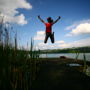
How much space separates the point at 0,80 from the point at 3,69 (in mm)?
166

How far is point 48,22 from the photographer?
11.2m

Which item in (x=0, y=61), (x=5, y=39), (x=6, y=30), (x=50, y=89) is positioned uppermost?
(x=6, y=30)

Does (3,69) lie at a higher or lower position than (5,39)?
lower

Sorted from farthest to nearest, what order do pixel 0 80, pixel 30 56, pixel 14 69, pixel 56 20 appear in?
1. pixel 56 20
2. pixel 30 56
3. pixel 14 69
4. pixel 0 80

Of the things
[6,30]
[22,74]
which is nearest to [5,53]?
[6,30]

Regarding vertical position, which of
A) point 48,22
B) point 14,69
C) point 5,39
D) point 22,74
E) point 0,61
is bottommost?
point 22,74

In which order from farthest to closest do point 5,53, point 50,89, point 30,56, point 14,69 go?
1. point 30,56
2. point 50,89
3. point 14,69
4. point 5,53

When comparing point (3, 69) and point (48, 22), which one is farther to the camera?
point (48, 22)

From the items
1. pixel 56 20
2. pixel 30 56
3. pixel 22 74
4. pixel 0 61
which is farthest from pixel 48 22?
pixel 0 61

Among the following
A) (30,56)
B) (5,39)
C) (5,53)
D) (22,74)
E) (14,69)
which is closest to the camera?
(5,53)

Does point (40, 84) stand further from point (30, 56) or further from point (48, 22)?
point (48, 22)

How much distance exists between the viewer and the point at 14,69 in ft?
8.20

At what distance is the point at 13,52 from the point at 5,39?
313 mm

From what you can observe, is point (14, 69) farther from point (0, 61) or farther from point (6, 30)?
point (6, 30)
